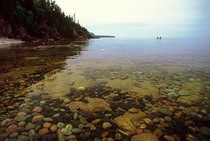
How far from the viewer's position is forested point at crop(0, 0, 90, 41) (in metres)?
38.5

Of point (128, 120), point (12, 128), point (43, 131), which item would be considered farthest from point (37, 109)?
point (128, 120)

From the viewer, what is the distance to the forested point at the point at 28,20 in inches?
1515

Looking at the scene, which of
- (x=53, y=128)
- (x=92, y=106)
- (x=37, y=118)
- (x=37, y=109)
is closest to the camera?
(x=53, y=128)

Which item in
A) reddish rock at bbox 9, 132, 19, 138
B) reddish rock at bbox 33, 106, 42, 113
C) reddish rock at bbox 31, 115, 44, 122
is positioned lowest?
reddish rock at bbox 9, 132, 19, 138

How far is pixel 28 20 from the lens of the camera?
4669cm

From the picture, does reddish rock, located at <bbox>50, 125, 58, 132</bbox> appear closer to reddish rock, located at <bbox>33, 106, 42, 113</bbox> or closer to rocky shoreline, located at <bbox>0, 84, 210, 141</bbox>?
rocky shoreline, located at <bbox>0, 84, 210, 141</bbox>

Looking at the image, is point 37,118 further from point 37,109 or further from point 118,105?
point 118,105

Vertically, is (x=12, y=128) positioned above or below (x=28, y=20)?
below

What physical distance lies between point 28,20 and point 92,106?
5243cm

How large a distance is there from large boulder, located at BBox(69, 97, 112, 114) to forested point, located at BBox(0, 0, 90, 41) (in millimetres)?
39599

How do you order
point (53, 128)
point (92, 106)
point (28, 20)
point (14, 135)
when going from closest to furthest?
point (14, 135) → point (53, 128) → point (92, 106) → point (28, 20)

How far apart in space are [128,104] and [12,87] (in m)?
4.06

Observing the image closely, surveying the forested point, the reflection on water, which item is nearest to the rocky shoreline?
the reflection on water

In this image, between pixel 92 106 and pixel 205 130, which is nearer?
pixel 205 130
